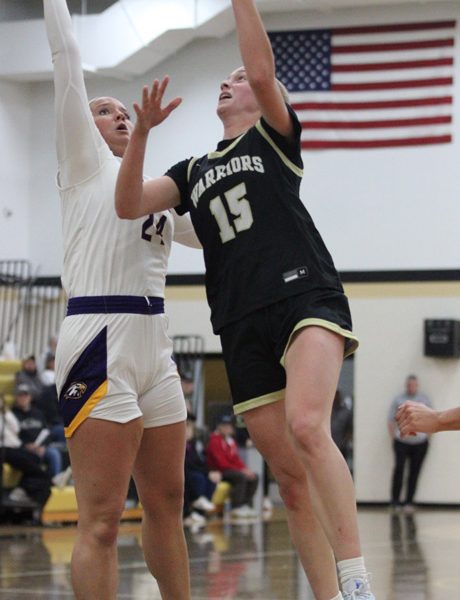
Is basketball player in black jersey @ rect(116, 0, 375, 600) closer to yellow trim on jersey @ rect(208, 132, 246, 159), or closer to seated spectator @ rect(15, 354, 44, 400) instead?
yellow trim on jersey @ rect(208, 132, 246, 159)

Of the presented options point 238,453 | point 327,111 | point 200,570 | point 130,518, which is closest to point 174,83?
point 327,111

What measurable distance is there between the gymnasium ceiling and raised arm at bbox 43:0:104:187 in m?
15.0

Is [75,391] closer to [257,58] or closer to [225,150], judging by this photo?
[225,150]

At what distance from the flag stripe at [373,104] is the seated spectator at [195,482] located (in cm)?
657

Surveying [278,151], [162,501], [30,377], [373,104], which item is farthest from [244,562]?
[373,104]

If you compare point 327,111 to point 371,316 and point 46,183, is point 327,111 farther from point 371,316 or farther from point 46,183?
point 46,183

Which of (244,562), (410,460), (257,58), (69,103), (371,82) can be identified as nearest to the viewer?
(257,58)

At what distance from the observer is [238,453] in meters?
16.6

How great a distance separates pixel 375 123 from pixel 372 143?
0.33 metres

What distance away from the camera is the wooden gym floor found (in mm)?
6824

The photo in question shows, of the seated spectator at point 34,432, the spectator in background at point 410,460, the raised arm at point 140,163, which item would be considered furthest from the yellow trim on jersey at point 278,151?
→ the spectator in background at point 410,460

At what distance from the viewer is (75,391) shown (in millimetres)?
4465

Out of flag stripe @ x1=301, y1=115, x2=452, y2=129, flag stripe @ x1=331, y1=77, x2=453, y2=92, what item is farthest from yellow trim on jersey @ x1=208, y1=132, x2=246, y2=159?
flag stripe @ x1=331, y1=77, x2=453, y2=92

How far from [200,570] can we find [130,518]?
613 cm
